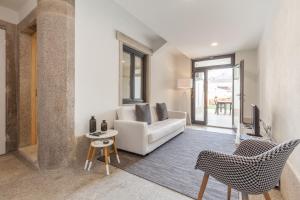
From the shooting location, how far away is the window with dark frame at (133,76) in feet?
12.0

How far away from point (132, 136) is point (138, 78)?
1979 millimetres

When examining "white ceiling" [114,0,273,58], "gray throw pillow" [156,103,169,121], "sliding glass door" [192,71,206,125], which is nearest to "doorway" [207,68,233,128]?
"sliding glass door" [192,71,206,125]

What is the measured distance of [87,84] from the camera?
250cm

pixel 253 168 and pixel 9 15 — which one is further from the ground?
pixel 9 15

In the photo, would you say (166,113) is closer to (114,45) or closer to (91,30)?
(114,45)

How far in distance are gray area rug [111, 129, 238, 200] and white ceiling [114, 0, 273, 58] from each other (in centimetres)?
256

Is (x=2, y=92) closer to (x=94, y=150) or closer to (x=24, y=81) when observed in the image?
(x=24, y=81)

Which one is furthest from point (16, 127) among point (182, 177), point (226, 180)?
point (226, 180)

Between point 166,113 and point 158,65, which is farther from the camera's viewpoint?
point 158,65

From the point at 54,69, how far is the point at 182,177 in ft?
7.75

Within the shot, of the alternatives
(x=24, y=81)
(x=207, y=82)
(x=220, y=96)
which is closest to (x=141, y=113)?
(x=24, y=81)

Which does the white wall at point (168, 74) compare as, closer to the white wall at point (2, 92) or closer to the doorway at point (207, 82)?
the doorway at point (207, 82)

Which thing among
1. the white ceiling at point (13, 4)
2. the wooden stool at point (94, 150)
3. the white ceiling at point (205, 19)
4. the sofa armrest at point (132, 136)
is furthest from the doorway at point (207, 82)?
the white ceiling at point (13, 4)

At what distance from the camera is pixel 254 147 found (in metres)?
1.43
